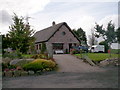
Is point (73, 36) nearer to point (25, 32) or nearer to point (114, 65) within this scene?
point (25, 32)

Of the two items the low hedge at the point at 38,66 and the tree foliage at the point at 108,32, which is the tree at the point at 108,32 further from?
the low hedge at the point at 38,66

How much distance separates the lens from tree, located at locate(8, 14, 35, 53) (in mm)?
23359

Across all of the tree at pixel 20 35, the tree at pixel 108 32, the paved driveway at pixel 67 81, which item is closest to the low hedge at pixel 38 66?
the paved driveway at pixel 67 81

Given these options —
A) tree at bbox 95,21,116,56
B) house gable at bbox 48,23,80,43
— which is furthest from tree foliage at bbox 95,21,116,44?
house gable at bbox 48,23,80,43

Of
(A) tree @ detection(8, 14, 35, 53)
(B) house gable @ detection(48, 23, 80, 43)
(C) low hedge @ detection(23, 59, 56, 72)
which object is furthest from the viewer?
(B) house gable @ detection(48, 23, 80, 43)

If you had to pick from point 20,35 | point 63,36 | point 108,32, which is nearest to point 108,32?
point 108,32

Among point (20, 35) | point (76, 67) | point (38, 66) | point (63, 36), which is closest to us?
point (38, 66)

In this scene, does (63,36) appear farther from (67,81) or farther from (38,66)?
(67,81)

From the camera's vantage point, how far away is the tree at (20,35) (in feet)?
76.6

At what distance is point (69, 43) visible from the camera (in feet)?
141

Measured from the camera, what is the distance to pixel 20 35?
2328 centimetres

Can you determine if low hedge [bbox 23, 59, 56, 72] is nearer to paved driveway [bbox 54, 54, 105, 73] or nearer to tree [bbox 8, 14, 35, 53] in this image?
paved driveway [bbox 54, 54, 105, 73]

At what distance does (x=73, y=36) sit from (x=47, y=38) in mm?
6489

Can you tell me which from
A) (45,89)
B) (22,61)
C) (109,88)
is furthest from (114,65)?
(45,89)
